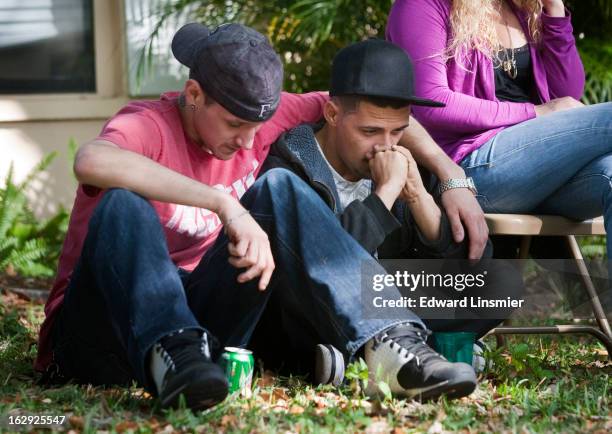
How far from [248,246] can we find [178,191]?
263 millimetres

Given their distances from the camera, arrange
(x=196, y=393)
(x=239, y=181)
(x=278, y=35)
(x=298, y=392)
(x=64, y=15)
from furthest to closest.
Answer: (x=64, y=15)
(x=278, y=35)
(x=239, y=181)
(x=298, y=392)
(x=196, y=393)

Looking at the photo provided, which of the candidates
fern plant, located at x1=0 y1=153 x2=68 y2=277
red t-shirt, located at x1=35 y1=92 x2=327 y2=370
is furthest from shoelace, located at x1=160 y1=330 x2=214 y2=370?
fern plant, located at x1=0 y1=153 x2=68 y2=277

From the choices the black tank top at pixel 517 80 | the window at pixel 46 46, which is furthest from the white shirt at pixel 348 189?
the window at pixel 46 46

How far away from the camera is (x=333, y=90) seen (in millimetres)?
3646

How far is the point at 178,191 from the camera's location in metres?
3.07

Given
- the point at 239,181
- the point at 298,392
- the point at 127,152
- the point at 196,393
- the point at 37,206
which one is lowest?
the point at 37,206

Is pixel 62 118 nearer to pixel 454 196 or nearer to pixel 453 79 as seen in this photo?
pixel 453 79

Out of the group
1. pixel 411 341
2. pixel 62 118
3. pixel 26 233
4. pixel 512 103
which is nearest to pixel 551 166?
pixel 512 103

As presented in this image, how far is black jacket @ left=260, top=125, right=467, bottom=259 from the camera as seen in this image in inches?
132

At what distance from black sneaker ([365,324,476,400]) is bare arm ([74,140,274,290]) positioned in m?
0.39

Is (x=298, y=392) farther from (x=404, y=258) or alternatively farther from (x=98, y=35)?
(x=98, y=35)

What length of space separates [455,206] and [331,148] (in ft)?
1.51

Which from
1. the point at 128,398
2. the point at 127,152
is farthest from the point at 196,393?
→ the point at 127,152

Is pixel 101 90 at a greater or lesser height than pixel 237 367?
lesser
